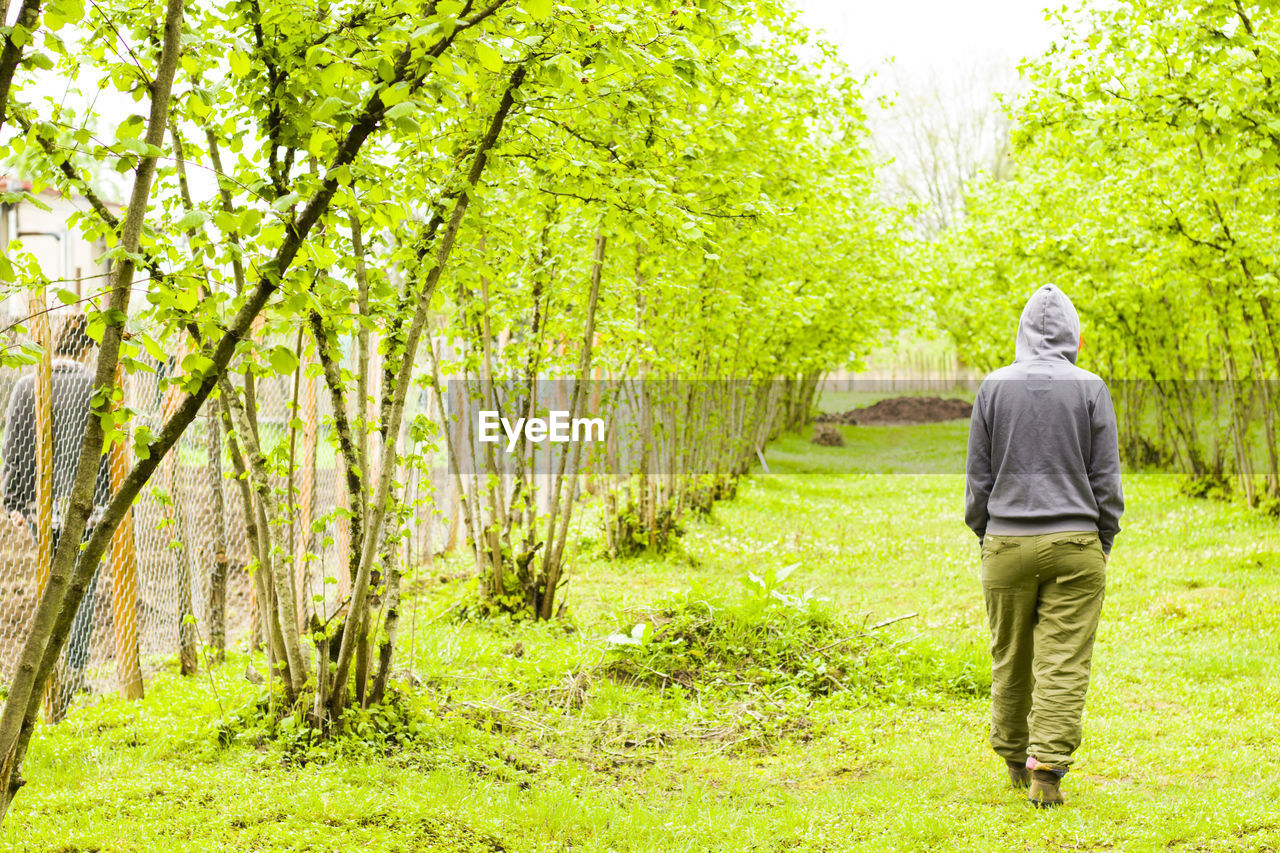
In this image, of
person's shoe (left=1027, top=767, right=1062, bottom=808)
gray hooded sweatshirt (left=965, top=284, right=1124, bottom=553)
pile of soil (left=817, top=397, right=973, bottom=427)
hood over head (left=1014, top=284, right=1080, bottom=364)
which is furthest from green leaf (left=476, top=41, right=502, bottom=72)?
pile of soil (left=817, top=397, right=973, bottom=427)

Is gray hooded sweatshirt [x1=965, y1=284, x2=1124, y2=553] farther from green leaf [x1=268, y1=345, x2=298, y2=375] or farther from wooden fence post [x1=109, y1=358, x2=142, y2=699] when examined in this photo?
wooden fence post [x1=109, y1=358, x2=142, y2=699]

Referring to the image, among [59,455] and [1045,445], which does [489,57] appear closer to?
[1045,445]

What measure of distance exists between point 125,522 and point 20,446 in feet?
2.04

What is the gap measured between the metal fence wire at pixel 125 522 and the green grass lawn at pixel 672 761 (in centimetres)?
36

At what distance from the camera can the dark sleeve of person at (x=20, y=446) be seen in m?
5.36

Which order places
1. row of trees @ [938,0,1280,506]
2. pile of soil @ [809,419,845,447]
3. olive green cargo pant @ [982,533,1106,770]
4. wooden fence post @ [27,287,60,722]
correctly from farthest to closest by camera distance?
1. pile of soil @ [809,419,845,447]
2. row of trees @ [938,0,1280,506]
3. wooden fence post @ [27,287,60,722]
4. olive green cargo pant @ [982,533,1106,770]

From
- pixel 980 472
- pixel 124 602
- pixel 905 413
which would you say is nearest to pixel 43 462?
pixel 124 602

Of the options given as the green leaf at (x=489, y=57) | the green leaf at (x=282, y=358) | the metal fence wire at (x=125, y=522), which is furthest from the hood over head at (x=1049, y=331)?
the green leaf at (x=282, y=358)

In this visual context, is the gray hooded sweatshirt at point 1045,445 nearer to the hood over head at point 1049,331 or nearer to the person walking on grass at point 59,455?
the hood over head at point 1049,331

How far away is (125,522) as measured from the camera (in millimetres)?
5648

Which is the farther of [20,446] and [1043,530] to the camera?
[20,446]

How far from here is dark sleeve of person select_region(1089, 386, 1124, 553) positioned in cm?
422

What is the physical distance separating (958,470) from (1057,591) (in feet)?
72.3

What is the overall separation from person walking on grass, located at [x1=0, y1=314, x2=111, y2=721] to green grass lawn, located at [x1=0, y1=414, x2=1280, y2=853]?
33 cm
